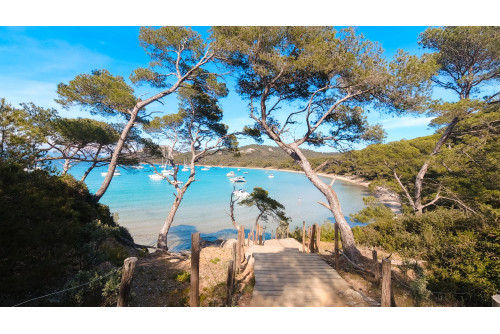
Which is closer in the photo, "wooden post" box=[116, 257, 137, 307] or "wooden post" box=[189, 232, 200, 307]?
"wooden post" box=[116, 257, 137, 307]

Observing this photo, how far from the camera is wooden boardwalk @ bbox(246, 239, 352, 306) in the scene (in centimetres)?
373

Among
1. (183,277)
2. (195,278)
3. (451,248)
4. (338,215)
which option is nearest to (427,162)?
(451,248)

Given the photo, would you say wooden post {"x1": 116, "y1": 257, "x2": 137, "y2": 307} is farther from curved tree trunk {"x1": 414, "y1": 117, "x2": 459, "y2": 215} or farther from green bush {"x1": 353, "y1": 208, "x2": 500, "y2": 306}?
curved tree trunk {"x1": 414, "y1": 117, "x2": 459, "y2": 215}

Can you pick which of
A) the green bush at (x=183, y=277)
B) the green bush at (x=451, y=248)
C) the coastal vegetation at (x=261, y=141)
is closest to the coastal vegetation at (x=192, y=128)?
the coastal vegetation at (x=261, y=141)

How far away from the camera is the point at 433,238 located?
685 centimetres

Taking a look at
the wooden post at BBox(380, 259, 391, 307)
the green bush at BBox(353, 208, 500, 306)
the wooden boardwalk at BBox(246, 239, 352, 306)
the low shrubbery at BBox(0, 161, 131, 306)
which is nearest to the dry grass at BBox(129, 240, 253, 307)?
the wooden boardwalk at BBox(246, 239, 352, 306)

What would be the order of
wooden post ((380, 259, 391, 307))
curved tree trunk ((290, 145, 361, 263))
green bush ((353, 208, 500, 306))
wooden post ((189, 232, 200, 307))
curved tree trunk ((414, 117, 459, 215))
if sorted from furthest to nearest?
curved tree trunk ((414, 117, 459, 215)) < curved tree trunk ((290, 145, 361, 263)) < green bush ((353, 208, 500, 306)) < wooden post ((189, 232, 200, 307)) < wooden post ((380, 259, 391, 307))

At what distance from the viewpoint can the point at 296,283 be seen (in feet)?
14.1

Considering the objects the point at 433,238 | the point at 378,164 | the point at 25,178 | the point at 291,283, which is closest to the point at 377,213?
the point at 378,164

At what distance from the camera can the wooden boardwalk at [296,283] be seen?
373 centimetres

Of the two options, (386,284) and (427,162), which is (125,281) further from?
(427,162)

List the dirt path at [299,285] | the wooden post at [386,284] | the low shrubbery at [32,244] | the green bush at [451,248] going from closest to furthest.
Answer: the wooden post at [386,284], the low shrubbery at [32,244], the dirt path at [299,285], the green bush at [451,248]

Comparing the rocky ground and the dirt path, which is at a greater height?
the dirt path

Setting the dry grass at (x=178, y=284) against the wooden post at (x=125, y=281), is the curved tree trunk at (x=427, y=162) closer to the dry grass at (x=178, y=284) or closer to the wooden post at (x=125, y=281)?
the dry grass at (x=178, y=284)
